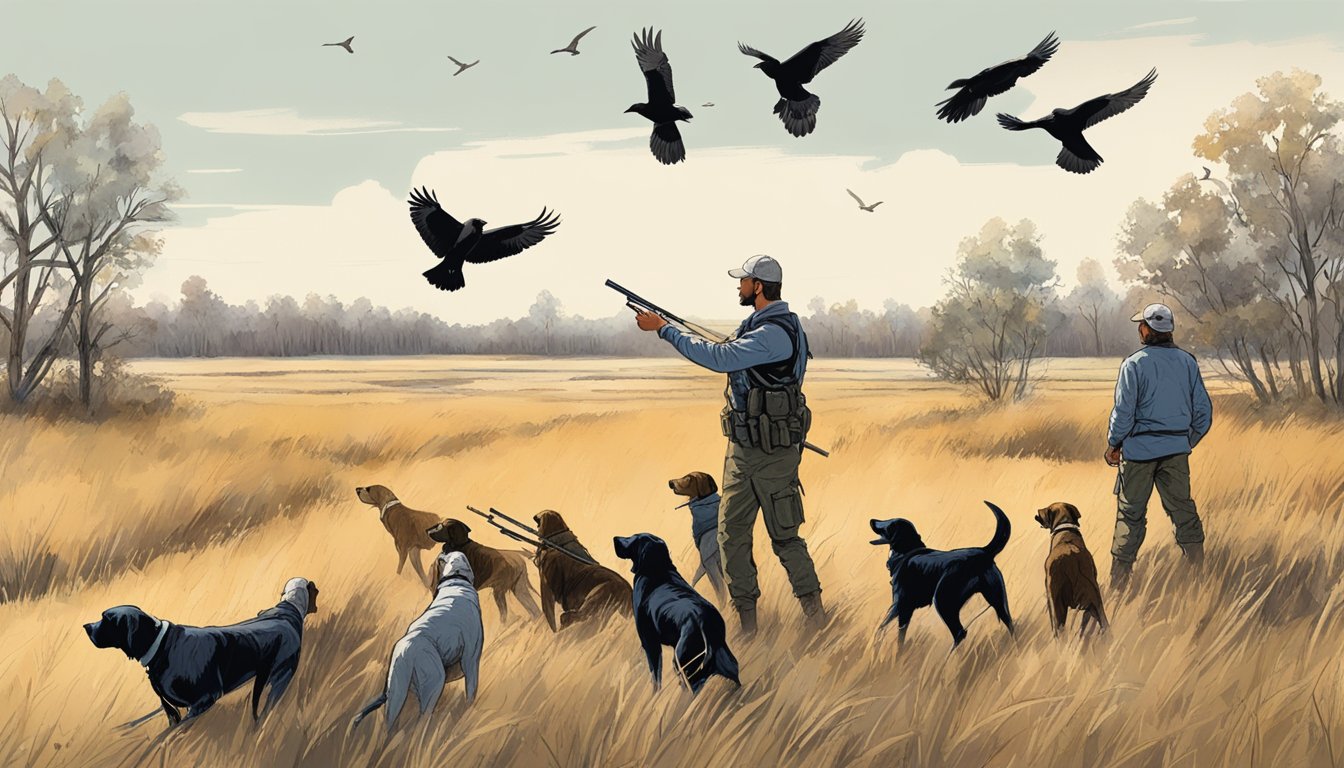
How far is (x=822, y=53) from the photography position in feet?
23.9

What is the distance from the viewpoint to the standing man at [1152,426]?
6781mm

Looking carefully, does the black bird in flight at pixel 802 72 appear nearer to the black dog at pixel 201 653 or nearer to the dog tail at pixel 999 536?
the dog tail at pixel 999 536

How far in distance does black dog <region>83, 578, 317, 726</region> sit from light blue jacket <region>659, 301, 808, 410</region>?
2375 mm

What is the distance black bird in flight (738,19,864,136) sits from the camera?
23.6 feet

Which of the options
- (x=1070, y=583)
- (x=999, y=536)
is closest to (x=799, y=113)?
(x=999, y=536)

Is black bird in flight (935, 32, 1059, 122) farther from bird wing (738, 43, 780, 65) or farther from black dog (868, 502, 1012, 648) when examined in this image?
black dog (868, 502, 1012, 648)

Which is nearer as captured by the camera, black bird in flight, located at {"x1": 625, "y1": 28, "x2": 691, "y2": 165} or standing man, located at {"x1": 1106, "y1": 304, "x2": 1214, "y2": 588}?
standing man, located at {"x1": 1106, "y1": 304, "x2": 1214, "y2": 588}

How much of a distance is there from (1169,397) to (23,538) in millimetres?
9643

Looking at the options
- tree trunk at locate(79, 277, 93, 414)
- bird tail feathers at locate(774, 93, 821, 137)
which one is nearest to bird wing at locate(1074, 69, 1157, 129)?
bird tail feathers at locate(774, 93, 821, 137)

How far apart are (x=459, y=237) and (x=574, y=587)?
258 cm

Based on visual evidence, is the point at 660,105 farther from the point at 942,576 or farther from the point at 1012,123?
the point at 942,576

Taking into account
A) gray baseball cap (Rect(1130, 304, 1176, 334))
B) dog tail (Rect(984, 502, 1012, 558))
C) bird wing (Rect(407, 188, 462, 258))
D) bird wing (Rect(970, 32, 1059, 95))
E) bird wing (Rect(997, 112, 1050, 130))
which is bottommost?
dog tail (Rect(984, 502, 1012, 558))

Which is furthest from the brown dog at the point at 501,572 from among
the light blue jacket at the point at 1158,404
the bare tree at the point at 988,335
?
Answer: the bare tree at the point at 988,335

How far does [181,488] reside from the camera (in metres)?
11.2
